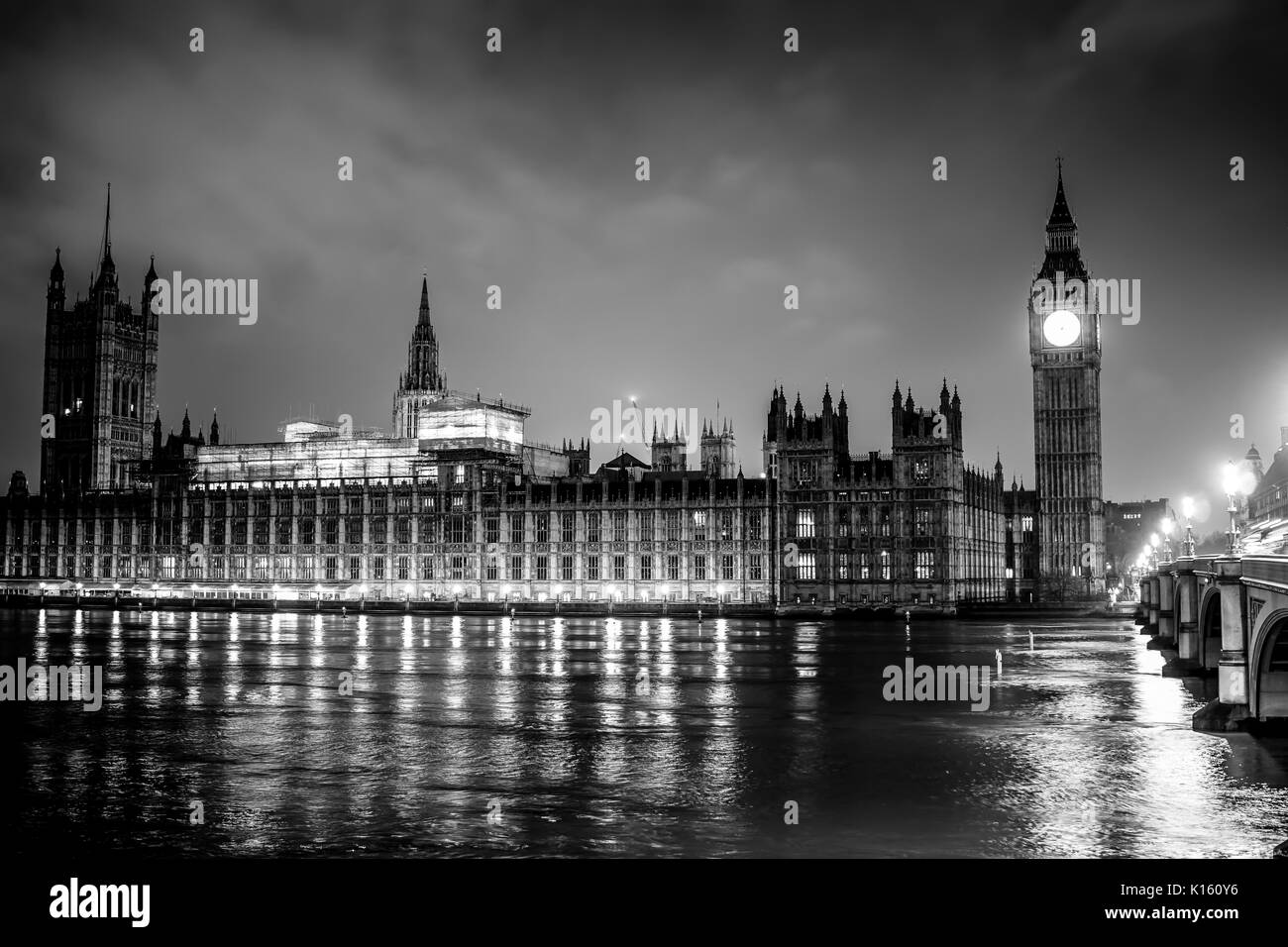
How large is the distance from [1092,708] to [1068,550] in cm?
11113

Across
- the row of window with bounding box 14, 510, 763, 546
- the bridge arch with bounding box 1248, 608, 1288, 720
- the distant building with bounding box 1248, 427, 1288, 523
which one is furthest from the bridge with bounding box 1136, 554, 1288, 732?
the row of window with bounding box 14, 510, 763, 546

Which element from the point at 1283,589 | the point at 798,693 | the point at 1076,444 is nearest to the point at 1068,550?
the point at 1076,444

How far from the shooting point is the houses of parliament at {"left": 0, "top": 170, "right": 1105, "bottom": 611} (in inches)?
4783

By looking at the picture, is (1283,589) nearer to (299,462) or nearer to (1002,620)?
(1002,620)

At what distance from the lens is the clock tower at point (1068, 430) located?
14938cm

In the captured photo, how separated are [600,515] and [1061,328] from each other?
65.3m

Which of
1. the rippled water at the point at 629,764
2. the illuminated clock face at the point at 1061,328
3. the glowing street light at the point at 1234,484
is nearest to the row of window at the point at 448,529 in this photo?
the illuminated clock face at the point at 1061,328

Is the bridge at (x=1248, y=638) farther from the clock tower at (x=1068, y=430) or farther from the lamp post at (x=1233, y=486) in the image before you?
the clock tower at (x=1068, y=430)

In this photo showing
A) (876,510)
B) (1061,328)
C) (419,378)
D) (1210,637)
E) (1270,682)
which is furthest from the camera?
(419,378)

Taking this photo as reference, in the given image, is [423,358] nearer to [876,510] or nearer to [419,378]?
[419,378]

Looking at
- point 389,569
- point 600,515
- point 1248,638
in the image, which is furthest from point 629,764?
point 389,569

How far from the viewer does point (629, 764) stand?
1319 inches

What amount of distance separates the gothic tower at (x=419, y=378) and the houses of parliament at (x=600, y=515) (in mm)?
701
